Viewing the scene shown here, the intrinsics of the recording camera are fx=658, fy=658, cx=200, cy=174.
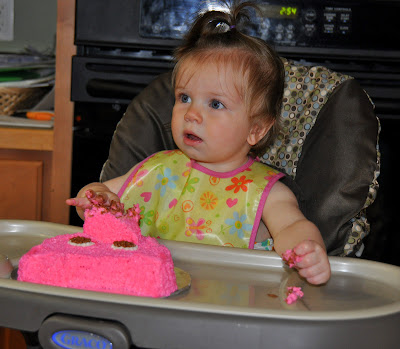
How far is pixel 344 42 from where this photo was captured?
1559 millimetres

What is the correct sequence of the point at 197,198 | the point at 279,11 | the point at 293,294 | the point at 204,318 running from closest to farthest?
the point at 204,318 < the point at 293,294 < the point at 197,198 < the point at 279,11

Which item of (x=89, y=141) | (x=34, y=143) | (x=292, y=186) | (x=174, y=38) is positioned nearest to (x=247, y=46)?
(x=292, y=186)

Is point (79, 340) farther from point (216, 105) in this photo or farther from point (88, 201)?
point (216, 105)

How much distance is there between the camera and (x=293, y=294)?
31.2 inches

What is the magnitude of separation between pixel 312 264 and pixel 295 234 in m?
0.17

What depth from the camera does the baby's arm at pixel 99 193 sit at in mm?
1008

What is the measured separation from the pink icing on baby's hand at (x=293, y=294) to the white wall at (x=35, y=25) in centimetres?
163

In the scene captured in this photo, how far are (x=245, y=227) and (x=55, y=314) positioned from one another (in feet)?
1.77

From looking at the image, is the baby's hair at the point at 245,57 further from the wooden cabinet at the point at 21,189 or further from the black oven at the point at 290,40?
the wooden cabinet at the point at 21,189

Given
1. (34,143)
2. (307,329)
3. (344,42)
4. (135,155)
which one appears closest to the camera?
(307,329)

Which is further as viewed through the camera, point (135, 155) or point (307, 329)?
point (135, 155)

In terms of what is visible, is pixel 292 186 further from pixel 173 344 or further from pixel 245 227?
pixel 173 344

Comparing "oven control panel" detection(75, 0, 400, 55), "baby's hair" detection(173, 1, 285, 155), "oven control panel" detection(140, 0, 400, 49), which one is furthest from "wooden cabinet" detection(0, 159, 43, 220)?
"baby's hair" detection(173, 1, 285, 155)

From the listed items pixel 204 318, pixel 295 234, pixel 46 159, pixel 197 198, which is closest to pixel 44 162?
pixel 46 159
